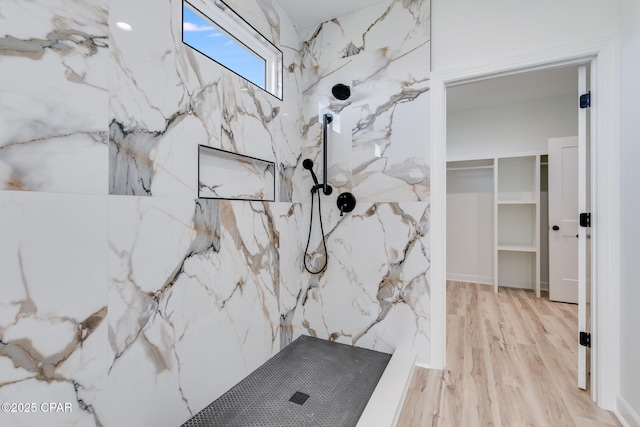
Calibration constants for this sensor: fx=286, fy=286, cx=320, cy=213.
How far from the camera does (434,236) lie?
1.97m

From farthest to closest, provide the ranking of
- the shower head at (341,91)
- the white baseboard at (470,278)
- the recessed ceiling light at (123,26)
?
the white baseboard at (470,278)
the shower head at (341,91)
the recessed ceiling light at (123,26)

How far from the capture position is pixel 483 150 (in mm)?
4105

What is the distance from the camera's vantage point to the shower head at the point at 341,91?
2137mm

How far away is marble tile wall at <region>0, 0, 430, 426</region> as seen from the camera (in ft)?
3.00

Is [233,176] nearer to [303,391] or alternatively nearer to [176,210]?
[176,210]

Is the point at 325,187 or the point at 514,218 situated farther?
the point at 514,218

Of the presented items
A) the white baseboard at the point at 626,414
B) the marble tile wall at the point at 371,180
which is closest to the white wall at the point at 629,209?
the white baseboard at the point at 626,414

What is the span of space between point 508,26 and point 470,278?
3.45 meters

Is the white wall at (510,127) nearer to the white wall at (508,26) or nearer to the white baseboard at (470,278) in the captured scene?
the white baseboard at (470,278)

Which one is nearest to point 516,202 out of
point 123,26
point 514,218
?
point 514,218

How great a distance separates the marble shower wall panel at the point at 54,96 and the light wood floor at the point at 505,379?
1.87 m

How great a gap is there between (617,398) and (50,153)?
2.82 meters

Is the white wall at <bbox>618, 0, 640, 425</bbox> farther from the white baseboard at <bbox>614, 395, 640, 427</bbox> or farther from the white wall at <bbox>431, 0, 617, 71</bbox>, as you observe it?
the white wall at <bbox>431, 0, 617, 71</bbox>

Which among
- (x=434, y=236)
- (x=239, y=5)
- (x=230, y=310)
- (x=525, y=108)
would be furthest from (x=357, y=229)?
(x=525, y=108)
